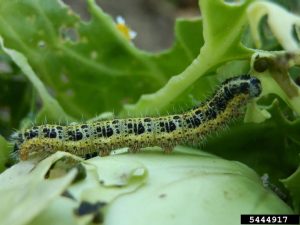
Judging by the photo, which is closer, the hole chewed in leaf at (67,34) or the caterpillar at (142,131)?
the caterpillar at (142,131)

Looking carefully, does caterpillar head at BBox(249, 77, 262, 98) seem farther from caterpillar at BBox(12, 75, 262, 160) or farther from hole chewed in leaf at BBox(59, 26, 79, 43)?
hole chewed in leaf at BBox(59, 26, 79, 43)

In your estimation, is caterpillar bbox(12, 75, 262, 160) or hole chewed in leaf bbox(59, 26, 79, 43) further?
hole chewed in leaf bbox(59, 26, 79, 43)

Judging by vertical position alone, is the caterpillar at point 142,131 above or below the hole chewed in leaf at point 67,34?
below

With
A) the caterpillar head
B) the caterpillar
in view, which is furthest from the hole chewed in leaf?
the caterpillar head

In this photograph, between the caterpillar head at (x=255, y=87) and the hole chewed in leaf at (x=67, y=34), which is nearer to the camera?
the caterpillar head at (x=255, y=87)

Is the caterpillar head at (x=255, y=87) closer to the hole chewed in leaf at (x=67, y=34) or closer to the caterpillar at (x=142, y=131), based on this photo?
the caterpillar at (x=142, y=131)

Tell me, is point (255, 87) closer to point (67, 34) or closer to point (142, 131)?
point (142, 131)

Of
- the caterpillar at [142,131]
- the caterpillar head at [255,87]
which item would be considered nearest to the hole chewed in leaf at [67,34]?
the caterpillar at [142,131]

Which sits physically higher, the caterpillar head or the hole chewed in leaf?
the hole chewed in leaf

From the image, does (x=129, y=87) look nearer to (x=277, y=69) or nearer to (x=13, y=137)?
(x=13, y=137)
